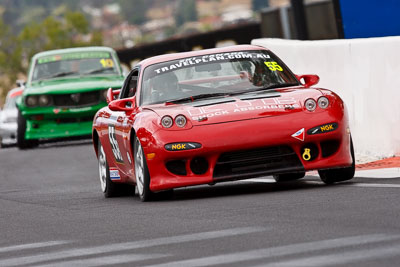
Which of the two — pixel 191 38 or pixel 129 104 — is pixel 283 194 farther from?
pixel 191 38

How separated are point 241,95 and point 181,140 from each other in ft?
3.03

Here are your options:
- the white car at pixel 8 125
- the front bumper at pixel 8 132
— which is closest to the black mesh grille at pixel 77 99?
the white car at pixel 8 125

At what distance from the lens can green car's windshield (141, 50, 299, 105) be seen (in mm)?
10688

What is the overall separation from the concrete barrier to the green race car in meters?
8.05

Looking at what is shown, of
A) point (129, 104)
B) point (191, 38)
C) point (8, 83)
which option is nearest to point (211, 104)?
point (129, 104)

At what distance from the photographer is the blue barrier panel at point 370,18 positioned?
1596 centimetres

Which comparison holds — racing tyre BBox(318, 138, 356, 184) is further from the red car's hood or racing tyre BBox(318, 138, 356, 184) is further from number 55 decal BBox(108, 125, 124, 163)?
number 55 decal BBox(108, 125, 124, 163)

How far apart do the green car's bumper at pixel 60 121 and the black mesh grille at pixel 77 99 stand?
11cm

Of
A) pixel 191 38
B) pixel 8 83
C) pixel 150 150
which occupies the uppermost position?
pixel 150 150

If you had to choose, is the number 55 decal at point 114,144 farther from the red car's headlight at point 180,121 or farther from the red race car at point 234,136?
the red car's headlight at point 180,121

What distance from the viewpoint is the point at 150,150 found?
9.88 metres

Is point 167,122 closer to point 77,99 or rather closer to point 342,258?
point 342,258

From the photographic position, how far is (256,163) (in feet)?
32.5

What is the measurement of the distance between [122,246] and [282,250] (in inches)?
48.8
